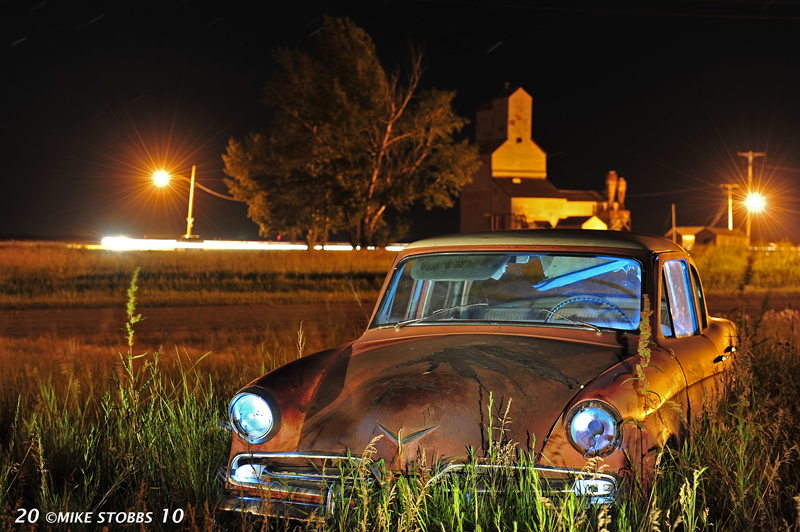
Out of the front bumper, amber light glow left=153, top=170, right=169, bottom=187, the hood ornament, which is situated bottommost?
the front bumper

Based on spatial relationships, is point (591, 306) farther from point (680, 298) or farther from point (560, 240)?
point (680, 298)

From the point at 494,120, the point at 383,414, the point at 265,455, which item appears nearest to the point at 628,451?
the point at 383,414

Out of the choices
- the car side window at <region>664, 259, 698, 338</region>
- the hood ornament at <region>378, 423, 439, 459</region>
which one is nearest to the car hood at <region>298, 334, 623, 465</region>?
the hood ornament at <region>378, 423, 439, 459</region>

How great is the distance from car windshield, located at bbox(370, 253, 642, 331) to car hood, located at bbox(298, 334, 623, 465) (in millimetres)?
474

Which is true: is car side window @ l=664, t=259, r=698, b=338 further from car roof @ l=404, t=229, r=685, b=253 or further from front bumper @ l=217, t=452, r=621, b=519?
front bumper @ l=217, t=452, r=621, b=519

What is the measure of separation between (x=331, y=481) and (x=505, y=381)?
0.87 meters

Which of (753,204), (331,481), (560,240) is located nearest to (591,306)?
(560,240)

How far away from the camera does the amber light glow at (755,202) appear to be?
5700 cm

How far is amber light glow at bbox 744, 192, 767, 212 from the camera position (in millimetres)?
57000

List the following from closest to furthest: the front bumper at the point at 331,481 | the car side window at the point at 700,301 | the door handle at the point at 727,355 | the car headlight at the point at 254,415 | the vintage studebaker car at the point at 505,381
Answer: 1. the front bumper at the point at 331,481
2. the vintage studebaker car at the point at 505,381
3. the car headlight at the point at 254,415
4. the door handle at the point at 727,355
5. the car side window at the point at 700,301

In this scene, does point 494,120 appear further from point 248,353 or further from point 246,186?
point 248,353

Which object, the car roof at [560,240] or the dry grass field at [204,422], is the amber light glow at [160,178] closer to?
the dry grass field at [204,422]

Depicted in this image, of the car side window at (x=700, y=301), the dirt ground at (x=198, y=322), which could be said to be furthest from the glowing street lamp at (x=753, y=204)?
the car side window at (x=700, y=301)

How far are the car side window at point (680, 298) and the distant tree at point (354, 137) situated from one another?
122ft
